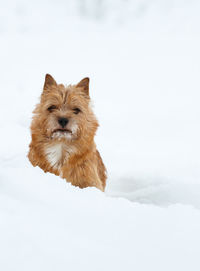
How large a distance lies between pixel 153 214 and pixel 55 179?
43.4 inches

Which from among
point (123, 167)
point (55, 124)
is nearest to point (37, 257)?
point (55, 124)

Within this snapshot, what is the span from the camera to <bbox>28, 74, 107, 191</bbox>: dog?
607 cm

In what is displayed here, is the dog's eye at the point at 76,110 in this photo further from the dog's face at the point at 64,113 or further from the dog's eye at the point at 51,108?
the dog's eye at the point at 51,108

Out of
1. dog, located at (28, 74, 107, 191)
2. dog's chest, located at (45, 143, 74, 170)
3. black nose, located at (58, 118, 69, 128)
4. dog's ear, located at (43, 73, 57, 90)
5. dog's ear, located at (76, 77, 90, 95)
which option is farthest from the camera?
dog's ear, located at (76, 77, 90, 95)

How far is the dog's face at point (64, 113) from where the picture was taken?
6031mm

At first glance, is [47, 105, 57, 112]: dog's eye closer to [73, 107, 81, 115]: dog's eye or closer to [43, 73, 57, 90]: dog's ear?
[73, 107, 81, 115]: dog's eye

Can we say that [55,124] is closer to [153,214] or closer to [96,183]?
[96,183]

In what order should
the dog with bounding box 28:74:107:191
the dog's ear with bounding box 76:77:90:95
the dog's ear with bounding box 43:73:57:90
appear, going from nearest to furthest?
the dog with bounding box 28:74:107:191 → the dog's ear with bounding box 43:73:57:90 → the dog's ear with bounding box 76:77:90:95

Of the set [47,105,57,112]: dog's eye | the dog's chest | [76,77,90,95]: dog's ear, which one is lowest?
the dog's chest

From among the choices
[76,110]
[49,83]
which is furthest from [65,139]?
[49,83]

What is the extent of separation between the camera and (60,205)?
3.28 metres

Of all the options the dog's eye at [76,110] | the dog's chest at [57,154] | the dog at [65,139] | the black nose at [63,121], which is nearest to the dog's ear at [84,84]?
A: the dog at [65,139]

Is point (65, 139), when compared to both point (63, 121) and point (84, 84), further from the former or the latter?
point (84, 84)

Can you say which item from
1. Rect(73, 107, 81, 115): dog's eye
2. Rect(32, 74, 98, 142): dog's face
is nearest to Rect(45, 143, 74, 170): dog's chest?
Rect(32, 74, 98, 142): dog's face
